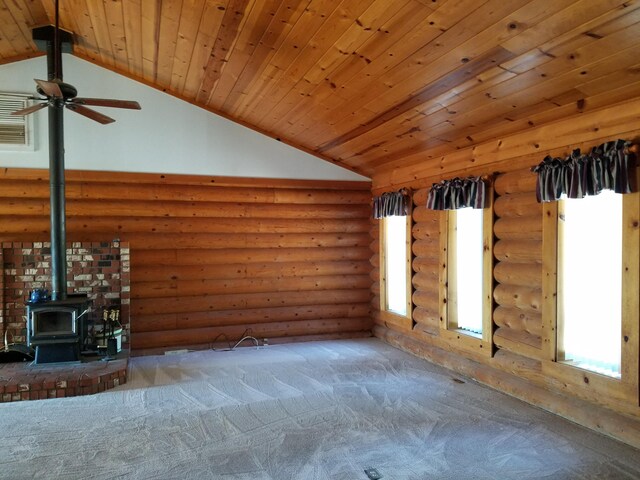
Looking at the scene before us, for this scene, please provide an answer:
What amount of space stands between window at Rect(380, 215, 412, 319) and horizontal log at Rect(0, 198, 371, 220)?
631mm

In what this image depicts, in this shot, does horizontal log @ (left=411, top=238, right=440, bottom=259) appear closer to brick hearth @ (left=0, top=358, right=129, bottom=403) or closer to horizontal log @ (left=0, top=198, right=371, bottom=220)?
horizontal log @ (left=0, top=198, right=371, bottom=220)

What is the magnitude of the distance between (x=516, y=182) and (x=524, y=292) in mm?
1101

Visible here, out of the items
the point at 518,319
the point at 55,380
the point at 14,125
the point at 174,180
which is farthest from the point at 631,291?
the point at 14,125

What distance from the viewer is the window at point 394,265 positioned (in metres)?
6.96

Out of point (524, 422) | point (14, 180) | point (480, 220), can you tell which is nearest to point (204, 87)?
point (14, 180)

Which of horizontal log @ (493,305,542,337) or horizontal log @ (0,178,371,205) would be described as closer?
horizontal log @ (493,305,542,337)

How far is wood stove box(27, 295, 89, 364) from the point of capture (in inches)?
204

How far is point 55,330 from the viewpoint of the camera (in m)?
5.30

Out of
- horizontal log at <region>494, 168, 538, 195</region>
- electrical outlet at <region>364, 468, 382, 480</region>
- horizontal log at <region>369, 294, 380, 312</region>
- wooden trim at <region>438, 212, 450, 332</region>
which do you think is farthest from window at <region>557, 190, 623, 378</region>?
horizontal log at <region>369, 294, 380, 312</region>

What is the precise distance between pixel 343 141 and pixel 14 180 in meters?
4.47

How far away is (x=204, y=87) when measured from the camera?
6102 millimetres

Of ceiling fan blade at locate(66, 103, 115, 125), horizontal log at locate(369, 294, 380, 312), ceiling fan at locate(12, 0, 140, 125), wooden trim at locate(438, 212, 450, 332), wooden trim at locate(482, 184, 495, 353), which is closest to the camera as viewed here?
ceiling fan at locate(12, 0, 140, 125)

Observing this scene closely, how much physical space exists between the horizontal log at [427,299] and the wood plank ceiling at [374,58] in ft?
5.88

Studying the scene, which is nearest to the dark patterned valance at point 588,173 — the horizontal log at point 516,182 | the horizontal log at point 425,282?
the horizontal log at point 516,182
